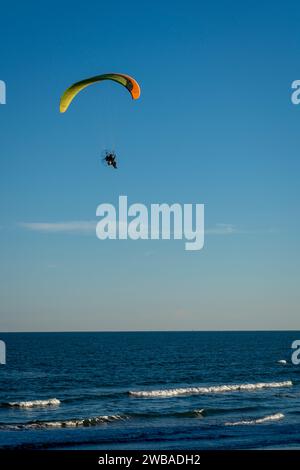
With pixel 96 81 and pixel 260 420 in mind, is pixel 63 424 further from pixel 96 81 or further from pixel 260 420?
pixel 96 81

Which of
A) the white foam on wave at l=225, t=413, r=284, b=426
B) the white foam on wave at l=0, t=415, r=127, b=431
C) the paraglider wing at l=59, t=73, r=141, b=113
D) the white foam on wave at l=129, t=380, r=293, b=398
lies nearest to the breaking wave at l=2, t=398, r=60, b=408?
the white foam on wave at l=129, t=380, r=293, b=398

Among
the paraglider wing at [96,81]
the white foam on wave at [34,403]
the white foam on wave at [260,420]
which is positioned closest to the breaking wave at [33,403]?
the white foam on wave at [34,403]

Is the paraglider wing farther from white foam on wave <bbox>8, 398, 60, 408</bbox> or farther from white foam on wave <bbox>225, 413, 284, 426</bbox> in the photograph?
white foam on wave <bbox>8, 398, 60, 408</bbox>

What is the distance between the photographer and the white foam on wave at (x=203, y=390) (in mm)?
41344

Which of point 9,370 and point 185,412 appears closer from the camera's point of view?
point 185,412

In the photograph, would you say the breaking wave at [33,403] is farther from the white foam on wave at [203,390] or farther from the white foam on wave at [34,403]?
the white foam on wave at [203,390]

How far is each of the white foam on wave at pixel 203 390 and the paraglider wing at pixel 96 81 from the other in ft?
73.3

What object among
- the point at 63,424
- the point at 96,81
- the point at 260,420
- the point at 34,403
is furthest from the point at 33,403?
the point at 96,81

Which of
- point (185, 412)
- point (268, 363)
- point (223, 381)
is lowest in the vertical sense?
point (185, 412)

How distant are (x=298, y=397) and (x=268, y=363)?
34.7m

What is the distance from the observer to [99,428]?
2869 cm

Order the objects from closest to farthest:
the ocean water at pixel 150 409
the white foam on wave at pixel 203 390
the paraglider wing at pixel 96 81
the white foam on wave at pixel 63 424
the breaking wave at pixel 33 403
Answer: the paraglider wing at pixel 96 81
the ocean water at pixel 150 409
the white foam on wave at pixel 63 424
the breaking wave at pixel 33 403
the white foam on wave at pixel 203 390
